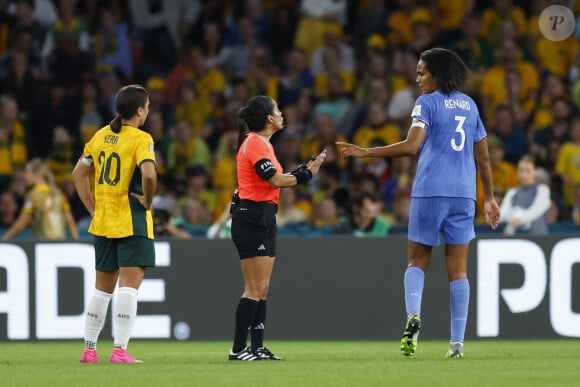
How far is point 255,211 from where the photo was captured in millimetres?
9641

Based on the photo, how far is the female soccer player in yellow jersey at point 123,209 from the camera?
30.9ft

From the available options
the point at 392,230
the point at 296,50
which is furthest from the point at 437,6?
the point at 392,230

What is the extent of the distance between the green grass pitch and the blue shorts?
0.86 m

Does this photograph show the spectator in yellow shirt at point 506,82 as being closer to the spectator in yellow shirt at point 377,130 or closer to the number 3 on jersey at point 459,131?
the spectator in yellow shirt at point 377,130

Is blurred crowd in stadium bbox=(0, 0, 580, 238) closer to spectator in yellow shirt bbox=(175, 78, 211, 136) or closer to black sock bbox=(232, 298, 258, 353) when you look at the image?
spectator in yellow shirt bbox=(175, 78, 211, 136)

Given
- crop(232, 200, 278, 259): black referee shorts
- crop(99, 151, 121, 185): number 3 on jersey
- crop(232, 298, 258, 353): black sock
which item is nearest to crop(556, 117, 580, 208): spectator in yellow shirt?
crop(232, 200, 278, 259): black referee shorts

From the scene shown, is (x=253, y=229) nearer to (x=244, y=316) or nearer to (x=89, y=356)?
(x=244, y=316)

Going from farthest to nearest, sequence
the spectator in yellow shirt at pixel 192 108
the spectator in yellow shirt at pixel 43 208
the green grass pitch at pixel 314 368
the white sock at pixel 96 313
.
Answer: the spectator in yellow shirt at pixel 192 108 → the spectator in yellow shirt at pixel 43 208 → the white sock at pixel 96 313 → the green grass pitch at pixel 314 368

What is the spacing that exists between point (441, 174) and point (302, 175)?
97cm

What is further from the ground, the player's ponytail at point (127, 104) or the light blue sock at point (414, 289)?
the player's ponytail at point (127, 104)

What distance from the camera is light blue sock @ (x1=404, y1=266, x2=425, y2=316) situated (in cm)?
939

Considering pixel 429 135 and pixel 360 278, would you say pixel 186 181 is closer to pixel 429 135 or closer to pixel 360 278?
pixel 360 278

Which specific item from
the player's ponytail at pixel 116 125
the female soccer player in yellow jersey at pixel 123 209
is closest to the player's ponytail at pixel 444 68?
the female soccer player in yellow jersey at pixel 123 209

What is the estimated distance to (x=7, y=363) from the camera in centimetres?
1012
